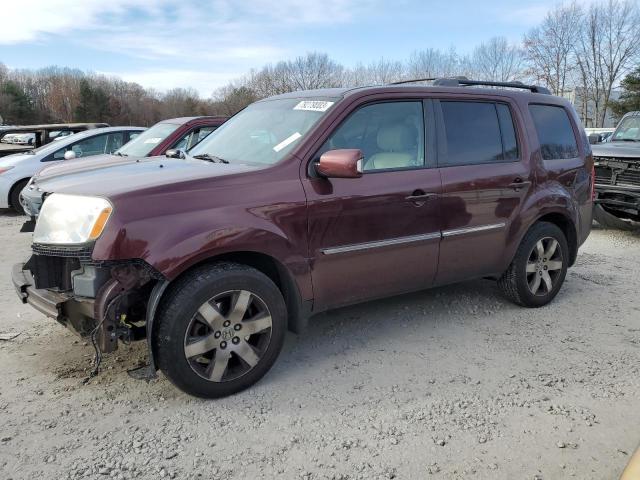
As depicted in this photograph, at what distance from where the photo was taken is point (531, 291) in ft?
15.9

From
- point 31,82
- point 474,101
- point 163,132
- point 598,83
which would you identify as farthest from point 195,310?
point 31,82

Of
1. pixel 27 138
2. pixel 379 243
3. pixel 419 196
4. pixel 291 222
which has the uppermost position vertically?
pixel 27 138

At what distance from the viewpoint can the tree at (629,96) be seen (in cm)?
4050

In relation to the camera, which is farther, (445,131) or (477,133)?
(477,133)

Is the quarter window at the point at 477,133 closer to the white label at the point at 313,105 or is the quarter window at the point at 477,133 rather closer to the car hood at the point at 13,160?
the white label at the point at 313,105

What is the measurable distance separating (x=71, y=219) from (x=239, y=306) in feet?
3.49

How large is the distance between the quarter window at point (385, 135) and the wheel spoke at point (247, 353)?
1352 millimetres

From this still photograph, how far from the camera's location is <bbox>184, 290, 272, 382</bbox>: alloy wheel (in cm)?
312

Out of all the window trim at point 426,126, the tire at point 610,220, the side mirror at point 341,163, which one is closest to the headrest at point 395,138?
the window trim at point 426,126

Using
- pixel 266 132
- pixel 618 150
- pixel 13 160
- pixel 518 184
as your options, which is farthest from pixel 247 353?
pixel 13 160

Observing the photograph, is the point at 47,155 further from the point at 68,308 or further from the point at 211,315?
the point at 211,315

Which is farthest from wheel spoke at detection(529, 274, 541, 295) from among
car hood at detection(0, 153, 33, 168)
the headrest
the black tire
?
car hood at detection(0, 153, 33, 168)

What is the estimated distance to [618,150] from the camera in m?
8.34

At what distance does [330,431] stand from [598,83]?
5187cm
